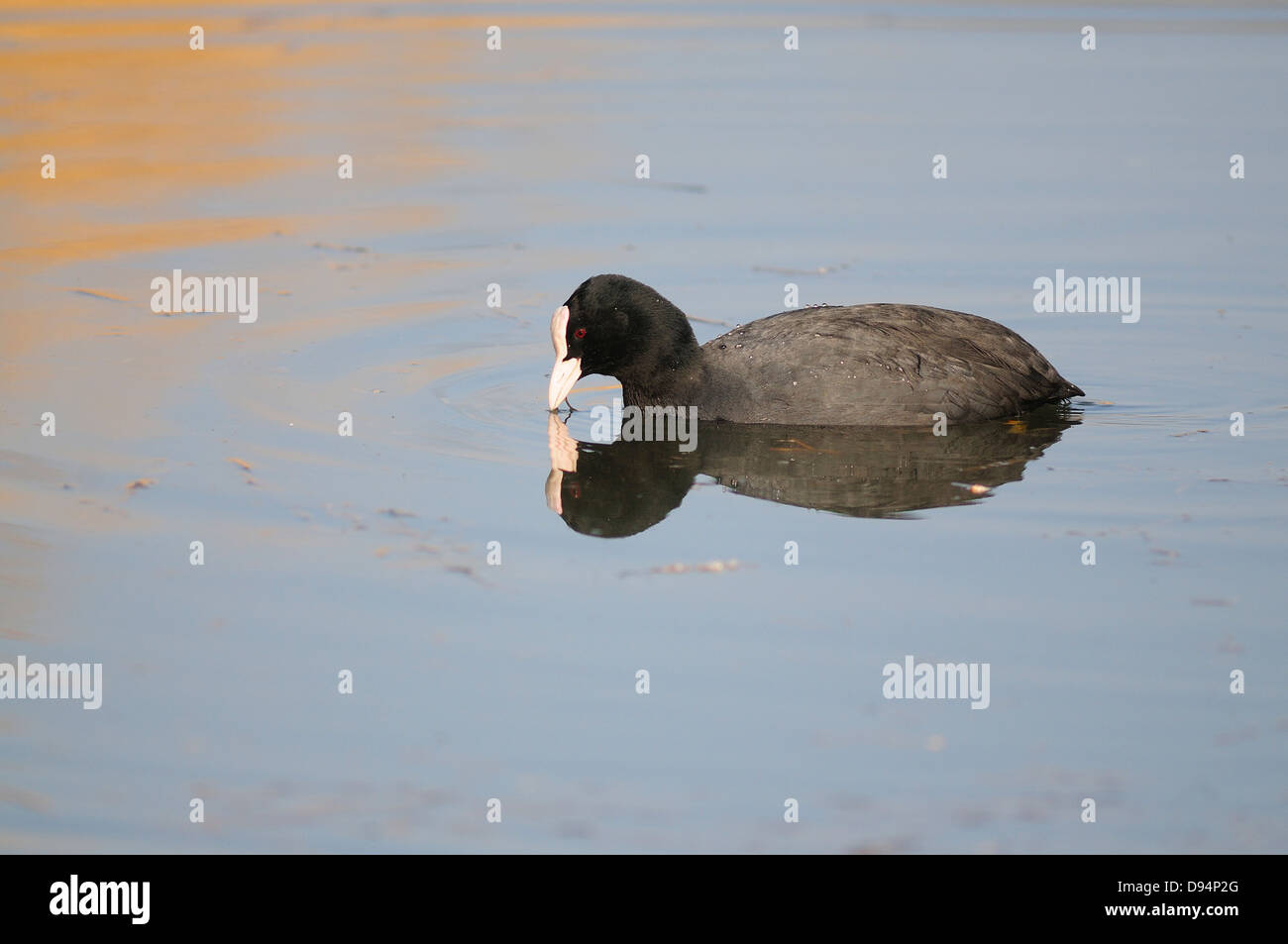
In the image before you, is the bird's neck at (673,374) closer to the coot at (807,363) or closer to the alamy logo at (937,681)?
the coot at (807,363)

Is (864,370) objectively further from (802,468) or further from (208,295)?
(208,295)

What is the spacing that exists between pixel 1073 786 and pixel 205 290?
24.9 feet

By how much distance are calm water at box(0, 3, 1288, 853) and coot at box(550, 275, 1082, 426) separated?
0.21 meters

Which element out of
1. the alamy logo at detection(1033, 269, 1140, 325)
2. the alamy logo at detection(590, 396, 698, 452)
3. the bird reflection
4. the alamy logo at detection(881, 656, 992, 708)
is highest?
the alamy logo at detection(1033, 269, 1140, 325)

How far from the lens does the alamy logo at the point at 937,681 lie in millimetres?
5266

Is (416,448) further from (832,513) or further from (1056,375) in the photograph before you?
(1056,375)

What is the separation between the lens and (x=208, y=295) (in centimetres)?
1063

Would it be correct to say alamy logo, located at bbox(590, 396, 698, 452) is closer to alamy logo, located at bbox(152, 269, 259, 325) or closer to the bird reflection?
the bird reflection

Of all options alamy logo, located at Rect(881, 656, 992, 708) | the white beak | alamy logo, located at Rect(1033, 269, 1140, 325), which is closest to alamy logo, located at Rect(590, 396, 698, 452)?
the white beak

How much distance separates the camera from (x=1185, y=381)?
29.3 ft

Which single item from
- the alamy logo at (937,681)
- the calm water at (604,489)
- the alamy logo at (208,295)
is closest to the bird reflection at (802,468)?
the calm water at (604,489)

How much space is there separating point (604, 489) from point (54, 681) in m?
2.66

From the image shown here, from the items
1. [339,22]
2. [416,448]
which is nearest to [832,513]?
[416,448]

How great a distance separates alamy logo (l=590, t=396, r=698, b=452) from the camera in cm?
823
